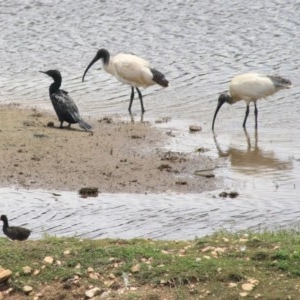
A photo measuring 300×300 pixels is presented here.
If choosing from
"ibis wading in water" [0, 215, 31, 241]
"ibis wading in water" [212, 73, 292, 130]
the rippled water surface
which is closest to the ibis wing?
"ibis wading in water" [212, 73, 292, 130]

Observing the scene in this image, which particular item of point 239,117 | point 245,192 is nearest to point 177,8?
point 239,117

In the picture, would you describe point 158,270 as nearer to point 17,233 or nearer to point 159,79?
point 17,233

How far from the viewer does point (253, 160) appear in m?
14.0

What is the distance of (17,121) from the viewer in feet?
52.2

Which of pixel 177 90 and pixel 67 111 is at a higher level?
pixel 67 111

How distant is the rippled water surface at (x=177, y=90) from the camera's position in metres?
11.0

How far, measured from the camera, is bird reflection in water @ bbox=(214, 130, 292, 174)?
1343cm

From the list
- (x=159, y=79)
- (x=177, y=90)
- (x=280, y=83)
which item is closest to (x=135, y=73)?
(x=159, y=79)

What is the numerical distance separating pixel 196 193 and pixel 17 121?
4.76 m

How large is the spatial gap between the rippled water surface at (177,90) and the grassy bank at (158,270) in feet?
7.60

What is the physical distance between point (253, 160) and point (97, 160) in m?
2.19

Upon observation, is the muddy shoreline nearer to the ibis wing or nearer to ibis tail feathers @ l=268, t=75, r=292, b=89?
the ibis wing

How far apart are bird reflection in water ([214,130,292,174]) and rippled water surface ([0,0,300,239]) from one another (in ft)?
0.05

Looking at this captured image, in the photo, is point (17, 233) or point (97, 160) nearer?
point (17, 233)
